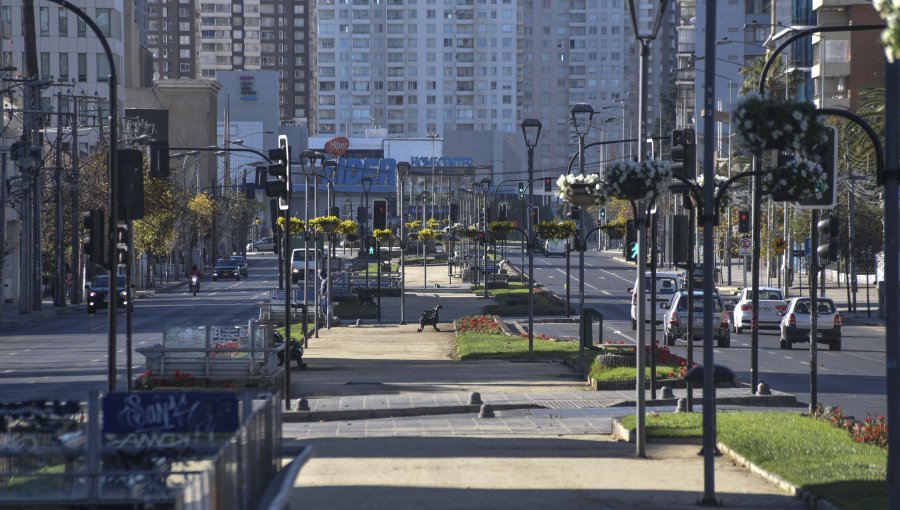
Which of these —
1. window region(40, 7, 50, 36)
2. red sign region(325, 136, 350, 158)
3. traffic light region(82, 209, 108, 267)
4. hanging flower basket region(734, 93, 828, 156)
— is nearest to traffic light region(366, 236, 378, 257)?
window region(40, 7, 50, 36)

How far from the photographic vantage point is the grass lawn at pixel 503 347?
36219mm

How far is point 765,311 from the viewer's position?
48.7 meters

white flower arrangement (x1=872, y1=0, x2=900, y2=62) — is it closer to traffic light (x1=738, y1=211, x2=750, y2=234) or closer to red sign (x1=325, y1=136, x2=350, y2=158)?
traffic light (x1=738, y1=211, x2=750, y2=234)

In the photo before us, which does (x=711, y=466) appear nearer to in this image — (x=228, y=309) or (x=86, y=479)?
(x=86, y=479)

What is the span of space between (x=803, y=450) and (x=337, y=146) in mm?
157383

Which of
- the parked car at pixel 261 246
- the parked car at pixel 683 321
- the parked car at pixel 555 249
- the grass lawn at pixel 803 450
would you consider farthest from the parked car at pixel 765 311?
the parked car at pixel 261 246

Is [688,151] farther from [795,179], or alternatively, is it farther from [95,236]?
[95,236]

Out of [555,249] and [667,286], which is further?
[555,249]

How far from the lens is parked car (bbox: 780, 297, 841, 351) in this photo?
135 feet

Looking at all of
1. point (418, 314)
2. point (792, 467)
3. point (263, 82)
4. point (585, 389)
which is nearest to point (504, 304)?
point (418, 314)

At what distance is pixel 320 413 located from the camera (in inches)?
973

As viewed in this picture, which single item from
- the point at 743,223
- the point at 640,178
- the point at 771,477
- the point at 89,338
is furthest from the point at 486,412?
the point at 743,223

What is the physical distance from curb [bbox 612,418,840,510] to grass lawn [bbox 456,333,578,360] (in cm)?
1478

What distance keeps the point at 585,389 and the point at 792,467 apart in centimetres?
1262
